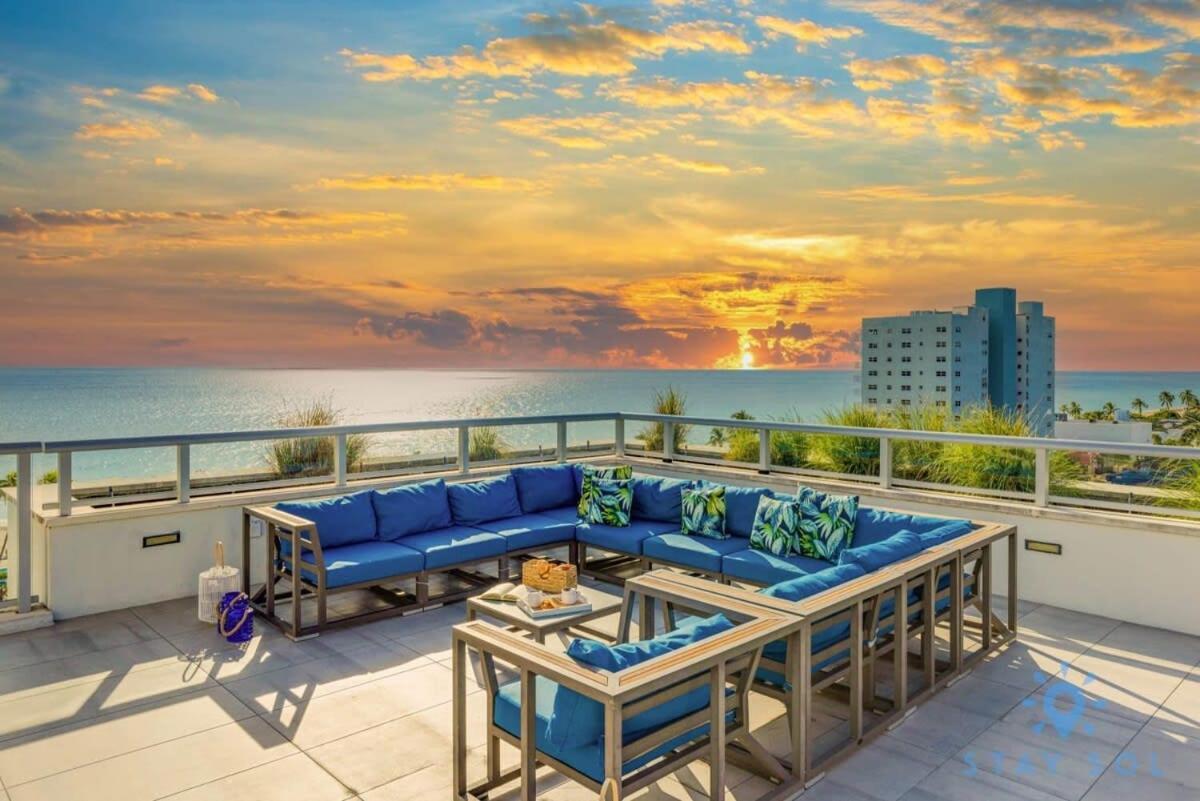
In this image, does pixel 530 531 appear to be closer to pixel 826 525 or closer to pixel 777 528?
pixel 777 528

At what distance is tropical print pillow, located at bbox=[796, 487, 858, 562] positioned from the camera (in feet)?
16.3

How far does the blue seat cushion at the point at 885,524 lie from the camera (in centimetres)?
466

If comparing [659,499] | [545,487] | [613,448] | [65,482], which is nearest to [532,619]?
[659,499]

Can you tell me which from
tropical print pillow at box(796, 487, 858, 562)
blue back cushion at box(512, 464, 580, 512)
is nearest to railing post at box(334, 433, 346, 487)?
blue back cushion at box(512, 464, 580, 512)

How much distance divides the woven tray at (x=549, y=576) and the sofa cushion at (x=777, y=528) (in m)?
1.44

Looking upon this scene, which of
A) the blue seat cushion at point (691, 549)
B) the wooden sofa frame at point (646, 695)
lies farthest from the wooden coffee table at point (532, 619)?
the blue seat cushion at point (691, 549)

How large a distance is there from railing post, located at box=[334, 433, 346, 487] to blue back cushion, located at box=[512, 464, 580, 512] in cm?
138

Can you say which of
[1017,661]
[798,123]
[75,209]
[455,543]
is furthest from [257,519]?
[75,209]

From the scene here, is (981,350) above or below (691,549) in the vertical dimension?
above

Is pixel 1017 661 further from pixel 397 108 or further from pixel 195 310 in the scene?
pixel 195 310

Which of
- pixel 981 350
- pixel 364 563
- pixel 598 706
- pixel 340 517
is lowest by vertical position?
pixel 364 563

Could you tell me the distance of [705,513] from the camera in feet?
18.7

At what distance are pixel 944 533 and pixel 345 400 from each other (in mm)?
7503

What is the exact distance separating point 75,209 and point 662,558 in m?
13.4
